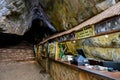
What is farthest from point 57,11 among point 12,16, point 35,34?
point 35,34

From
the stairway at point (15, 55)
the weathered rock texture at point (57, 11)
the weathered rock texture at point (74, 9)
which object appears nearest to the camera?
the weathered rock texture at point (74, 9)

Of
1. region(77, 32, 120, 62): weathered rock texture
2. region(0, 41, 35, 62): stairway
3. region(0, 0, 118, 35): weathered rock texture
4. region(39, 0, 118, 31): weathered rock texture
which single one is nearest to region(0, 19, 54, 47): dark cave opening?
region(0, 41, 35, 62): stairway

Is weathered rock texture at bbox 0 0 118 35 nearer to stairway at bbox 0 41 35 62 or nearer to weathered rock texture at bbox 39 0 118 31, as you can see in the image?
weathered rock texture at bbox 39 0 118 31

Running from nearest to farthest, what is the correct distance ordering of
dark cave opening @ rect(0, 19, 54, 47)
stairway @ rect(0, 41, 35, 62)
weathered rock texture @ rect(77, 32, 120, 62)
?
weathered rock texture @ rect(77, 32, 120, 62) < stairway @ rect(0, 41, 35, 62) < dark cave opening @ rect(0, 19, 54, 47)

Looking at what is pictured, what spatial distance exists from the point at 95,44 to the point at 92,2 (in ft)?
5.09

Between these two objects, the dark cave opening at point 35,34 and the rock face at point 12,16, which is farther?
the dark cave opening at point 35,34

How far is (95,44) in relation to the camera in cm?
511

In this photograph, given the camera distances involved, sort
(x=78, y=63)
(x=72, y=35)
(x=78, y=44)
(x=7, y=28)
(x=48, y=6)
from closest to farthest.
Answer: (x=78, y=63) → (x=72, y=35) → (x=78, y=44) → (x=7, y=28) → (x=48, y=6)

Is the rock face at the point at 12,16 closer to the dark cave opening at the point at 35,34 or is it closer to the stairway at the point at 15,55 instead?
the stairway at the point at 15,55

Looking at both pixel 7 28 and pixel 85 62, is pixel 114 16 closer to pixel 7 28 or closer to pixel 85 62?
pixel 85 62

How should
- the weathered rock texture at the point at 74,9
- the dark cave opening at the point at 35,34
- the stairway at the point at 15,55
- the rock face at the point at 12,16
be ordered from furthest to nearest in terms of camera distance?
the dark cave opening at the point at 35,34 → the stairway at the point at 15,55 → the rock face at the point at 12,16 → the weathered rock texture at the point at 74,9

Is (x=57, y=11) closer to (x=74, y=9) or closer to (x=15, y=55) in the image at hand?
(x=74, y=9)

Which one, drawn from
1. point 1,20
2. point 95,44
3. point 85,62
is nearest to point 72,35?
point 95,44

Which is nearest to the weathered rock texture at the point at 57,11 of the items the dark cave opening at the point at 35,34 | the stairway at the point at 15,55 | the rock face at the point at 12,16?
the rock face at the point at 12,16
